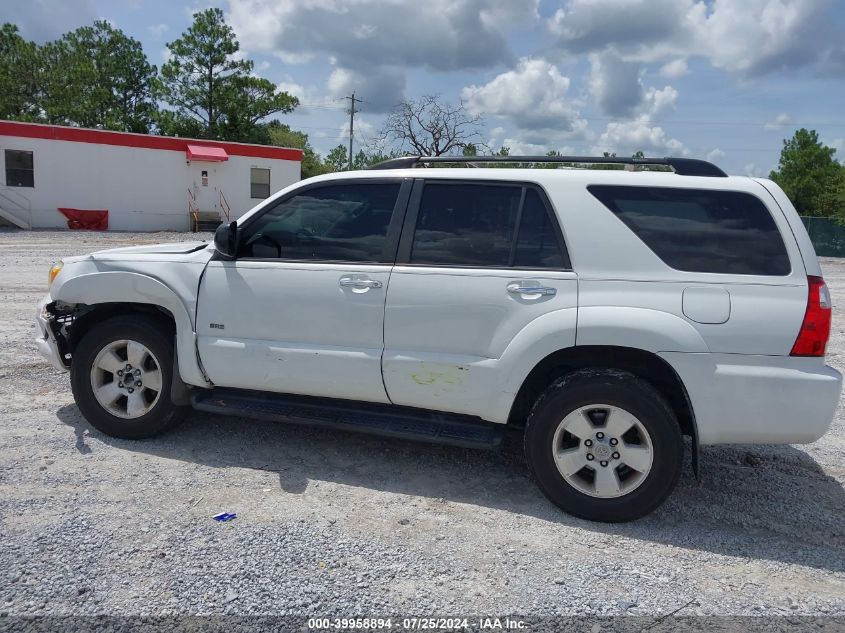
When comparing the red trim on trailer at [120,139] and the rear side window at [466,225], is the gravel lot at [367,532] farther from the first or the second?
the red trim on trailer at [120,139]

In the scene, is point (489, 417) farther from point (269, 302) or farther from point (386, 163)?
point (386, 163)

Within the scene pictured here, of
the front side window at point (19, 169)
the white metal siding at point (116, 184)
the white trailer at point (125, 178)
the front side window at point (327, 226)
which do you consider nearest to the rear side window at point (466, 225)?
the front side window at point (327, 226)

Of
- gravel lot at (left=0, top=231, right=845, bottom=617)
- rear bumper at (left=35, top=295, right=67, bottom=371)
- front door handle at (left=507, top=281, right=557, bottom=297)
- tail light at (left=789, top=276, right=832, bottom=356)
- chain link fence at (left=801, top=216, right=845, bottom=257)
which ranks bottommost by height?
gravel lot at (left=0, top=231, right=845, bottom=617)

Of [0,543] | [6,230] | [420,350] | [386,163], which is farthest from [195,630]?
[6,230]

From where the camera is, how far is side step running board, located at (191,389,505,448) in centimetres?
398

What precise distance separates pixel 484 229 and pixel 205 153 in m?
26.8

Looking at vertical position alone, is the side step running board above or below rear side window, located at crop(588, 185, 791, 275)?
below

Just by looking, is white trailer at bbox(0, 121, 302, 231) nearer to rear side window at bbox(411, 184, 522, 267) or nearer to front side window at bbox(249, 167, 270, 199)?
front side window at bbox(249, 167, 270, 199)

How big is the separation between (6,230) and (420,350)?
1019 inches

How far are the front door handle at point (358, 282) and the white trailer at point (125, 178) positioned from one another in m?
26.1

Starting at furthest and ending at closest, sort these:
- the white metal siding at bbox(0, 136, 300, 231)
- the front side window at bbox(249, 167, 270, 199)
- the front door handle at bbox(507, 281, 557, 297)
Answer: the front side window at bbox(249, 167, 270, 199), the white metal siding at bbox(0, 136, 300, 231), the front door handle at bbox(507, 281, 557, 297)

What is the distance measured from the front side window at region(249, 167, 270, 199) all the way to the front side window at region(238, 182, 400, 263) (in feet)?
88.9

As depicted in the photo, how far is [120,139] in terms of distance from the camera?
26984 millimetres

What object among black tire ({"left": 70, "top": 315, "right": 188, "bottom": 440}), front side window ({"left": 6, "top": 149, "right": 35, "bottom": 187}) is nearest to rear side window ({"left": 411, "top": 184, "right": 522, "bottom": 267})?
black tire ({"left": 70, "top": 315, "right": 188, "bottom": 440})
